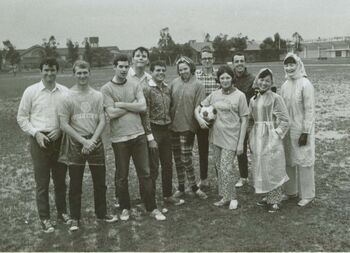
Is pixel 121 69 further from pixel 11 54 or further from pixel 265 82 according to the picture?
pixel 11 54

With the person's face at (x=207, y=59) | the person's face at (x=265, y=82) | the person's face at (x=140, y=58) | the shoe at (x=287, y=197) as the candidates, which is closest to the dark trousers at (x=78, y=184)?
the person's face at (x=140, y=58)

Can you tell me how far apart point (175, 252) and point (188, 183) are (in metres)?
2.14

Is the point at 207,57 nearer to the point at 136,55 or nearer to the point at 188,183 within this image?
the point at 136,55

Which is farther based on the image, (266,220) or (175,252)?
(266,220)

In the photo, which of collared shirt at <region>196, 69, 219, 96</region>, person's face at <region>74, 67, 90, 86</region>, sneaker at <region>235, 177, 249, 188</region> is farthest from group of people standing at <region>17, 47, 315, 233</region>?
sneaker at <region>235, 177, 249, 188</region>

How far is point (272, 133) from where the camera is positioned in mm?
5938

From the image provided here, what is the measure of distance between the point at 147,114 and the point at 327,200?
9.45ft

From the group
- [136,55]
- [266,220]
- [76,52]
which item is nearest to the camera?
[266,220]

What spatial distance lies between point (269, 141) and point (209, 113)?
903 mm

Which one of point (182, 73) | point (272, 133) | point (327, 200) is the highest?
point (182, 73)

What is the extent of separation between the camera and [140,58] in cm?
596

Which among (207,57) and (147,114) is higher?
(207,57)

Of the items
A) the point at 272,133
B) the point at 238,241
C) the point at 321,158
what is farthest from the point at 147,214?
the point at 321,158

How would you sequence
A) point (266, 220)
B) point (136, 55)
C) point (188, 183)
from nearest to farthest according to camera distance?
point (266, 220) < point (136, 55) < point (188, 183)
